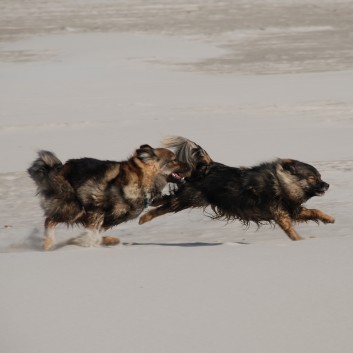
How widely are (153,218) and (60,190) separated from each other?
1.48 metres

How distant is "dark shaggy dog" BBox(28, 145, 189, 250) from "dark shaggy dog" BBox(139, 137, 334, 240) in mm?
518

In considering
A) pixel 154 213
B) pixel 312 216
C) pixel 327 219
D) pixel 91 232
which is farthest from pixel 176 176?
pixel 327 219

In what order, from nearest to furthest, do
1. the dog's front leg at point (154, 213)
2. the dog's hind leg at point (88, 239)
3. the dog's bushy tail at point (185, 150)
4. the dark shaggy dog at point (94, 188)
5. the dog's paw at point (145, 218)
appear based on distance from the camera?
the dog's hind leg at point (88, 239)
the dark shaggy dog at point (94, 188)
the dog's bushy tail at point (185, 150)
the dog's front leg at point (154, 213)
the dog's paw at point (145, 218)

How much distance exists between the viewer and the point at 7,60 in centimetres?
2338

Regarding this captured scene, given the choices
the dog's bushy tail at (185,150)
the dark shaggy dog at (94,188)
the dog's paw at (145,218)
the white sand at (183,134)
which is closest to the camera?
the white sand at (183,134)

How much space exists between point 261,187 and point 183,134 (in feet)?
18.4

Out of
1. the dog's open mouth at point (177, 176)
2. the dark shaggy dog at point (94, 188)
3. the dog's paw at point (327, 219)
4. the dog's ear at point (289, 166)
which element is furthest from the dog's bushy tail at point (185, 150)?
the dog's paw at point (327, 219)

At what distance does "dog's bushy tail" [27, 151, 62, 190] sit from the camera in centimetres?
812

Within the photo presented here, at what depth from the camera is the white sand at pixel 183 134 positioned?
505 centimetres

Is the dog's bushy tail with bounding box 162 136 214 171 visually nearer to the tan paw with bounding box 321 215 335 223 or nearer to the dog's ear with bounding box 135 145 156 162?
the dog's ear with bounding box 135 145 156 162

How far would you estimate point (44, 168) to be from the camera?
812 centimetres

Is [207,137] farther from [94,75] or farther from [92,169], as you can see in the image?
[94,75]

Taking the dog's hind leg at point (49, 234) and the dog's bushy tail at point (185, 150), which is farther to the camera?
the dog's bushy tail at point (185, 150)

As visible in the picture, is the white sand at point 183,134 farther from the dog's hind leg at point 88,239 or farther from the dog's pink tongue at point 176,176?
the dog's pink tongue at point 176,176
